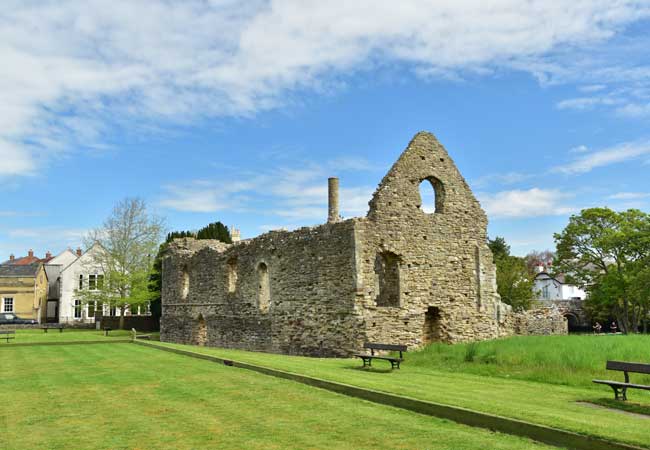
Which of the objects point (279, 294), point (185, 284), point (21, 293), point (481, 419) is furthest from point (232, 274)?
point (21, 293)

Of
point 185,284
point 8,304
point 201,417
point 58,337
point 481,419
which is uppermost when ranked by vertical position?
point 185,284

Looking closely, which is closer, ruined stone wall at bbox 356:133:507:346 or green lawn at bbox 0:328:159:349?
ruined stone wall at bbox 356:133:507:346

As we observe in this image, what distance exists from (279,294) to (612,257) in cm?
3144

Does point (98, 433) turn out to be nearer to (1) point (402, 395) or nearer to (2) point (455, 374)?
(1) point (402, 395)

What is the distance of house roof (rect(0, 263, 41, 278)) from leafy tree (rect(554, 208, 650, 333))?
52113mm

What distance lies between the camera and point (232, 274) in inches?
1155

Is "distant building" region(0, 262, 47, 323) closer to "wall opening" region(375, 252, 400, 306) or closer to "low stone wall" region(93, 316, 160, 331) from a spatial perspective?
"low stone wall" region(93, 316, 160, 331)

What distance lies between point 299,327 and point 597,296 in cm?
3028

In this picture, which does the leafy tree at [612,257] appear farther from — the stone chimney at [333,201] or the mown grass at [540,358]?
the mown grass at [540,358]

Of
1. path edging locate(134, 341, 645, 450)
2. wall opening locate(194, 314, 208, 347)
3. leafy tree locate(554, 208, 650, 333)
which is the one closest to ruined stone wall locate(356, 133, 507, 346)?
path edging locate(134, 341, 645, 450)

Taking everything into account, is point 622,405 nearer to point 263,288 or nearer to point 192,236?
point 263,288

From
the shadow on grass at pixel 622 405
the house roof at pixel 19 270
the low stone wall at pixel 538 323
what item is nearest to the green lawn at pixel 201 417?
the shadow on grass at pixel 622 405

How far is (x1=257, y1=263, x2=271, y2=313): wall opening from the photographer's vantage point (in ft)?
86.0

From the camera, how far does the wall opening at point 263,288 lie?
1032 inches
